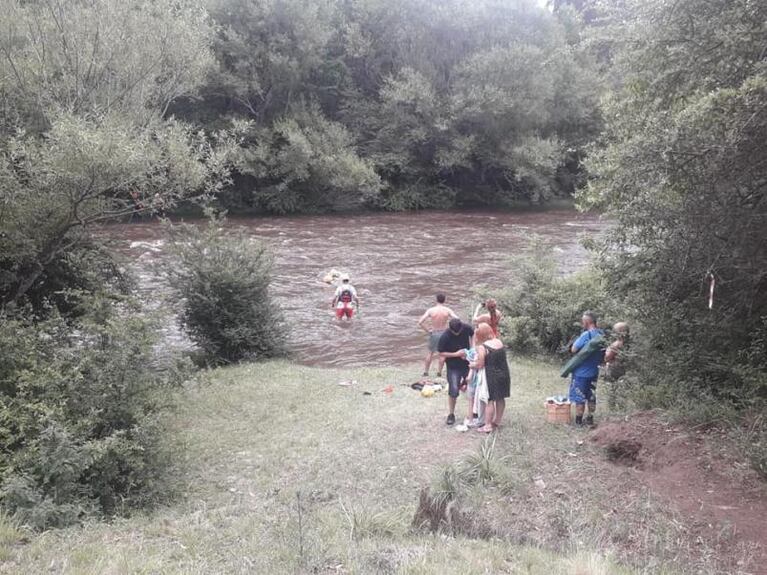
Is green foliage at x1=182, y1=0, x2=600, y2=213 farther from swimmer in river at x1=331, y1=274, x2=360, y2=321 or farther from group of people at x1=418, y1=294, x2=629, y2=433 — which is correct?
→ group of people at x1=418, y1=294, x2=629, y2=433

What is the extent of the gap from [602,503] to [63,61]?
13.8 meters

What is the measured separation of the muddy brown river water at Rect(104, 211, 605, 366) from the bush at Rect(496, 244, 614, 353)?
3.82ft

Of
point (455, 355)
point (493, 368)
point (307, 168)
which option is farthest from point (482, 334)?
point (307, 168)

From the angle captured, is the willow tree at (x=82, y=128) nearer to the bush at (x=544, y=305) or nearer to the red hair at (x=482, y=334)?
the red hair at (x=482, y=334)

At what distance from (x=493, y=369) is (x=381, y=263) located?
1701 centimetres

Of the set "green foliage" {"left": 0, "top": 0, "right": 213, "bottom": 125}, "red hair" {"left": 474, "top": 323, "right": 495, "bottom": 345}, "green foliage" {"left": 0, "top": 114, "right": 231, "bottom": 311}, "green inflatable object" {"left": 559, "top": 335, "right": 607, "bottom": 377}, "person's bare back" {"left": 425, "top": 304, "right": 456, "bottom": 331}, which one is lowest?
"person's bare back" {"left": 425, "top": 304, "right": 456, "bottom": 331}

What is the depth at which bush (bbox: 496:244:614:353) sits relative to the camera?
48.3ft

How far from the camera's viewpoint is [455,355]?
10383 mm

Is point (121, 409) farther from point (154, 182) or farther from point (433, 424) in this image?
point (154, 182)

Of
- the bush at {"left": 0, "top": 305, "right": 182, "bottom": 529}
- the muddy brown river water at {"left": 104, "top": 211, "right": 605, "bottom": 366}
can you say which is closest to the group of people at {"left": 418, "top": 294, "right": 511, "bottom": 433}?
the bush at {"left": 0, "top": 305, "right": 182, "bottom": 529}

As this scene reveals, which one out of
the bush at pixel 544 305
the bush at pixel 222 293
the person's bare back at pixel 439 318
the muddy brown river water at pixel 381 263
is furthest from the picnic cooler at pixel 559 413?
the bush at pixel 222 293

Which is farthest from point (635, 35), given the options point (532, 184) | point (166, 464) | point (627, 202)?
point (532, 184)

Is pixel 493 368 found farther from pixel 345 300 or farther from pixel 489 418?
pixel 345 300

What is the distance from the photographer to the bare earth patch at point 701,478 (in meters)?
6.42
